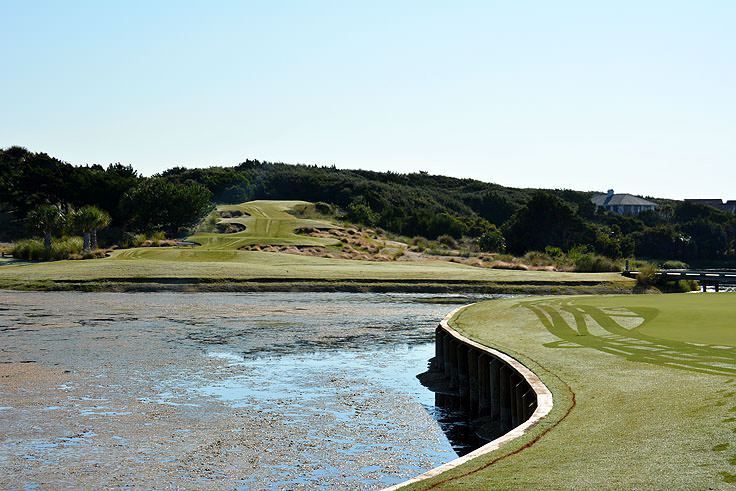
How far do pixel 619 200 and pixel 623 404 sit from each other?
17133 centimetres

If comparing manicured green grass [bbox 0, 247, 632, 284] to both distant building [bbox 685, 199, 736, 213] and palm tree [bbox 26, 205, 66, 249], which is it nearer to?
palm tree [bbox 26, 205, 66, 249]

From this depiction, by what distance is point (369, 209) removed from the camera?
102 m

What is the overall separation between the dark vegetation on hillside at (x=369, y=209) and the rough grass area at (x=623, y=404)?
182 ft

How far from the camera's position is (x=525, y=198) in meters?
159

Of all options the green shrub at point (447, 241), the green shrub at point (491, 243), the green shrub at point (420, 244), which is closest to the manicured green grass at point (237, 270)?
the green shrub at point (420, 244)

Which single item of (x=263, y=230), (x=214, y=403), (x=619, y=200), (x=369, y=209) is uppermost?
(x=619, y=200)

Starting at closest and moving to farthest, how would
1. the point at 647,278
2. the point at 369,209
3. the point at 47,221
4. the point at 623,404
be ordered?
1. the point at 623,404
2. the point at 647,278
3. the point at 47,221
4. the point at 369,209

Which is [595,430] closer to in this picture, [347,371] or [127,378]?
[347,371]

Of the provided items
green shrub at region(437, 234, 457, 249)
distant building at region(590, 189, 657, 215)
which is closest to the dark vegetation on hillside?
green shrub at region(437, 234, 457, 249)

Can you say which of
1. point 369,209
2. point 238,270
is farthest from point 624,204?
point 238,270

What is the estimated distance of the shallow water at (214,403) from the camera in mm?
11102

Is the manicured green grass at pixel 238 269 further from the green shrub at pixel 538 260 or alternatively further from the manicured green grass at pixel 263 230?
the green shrub at pixel 538 260

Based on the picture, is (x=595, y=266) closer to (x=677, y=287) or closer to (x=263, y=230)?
(x=677, y=287)

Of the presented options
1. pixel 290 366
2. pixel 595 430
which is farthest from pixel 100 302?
pixel 595 430
